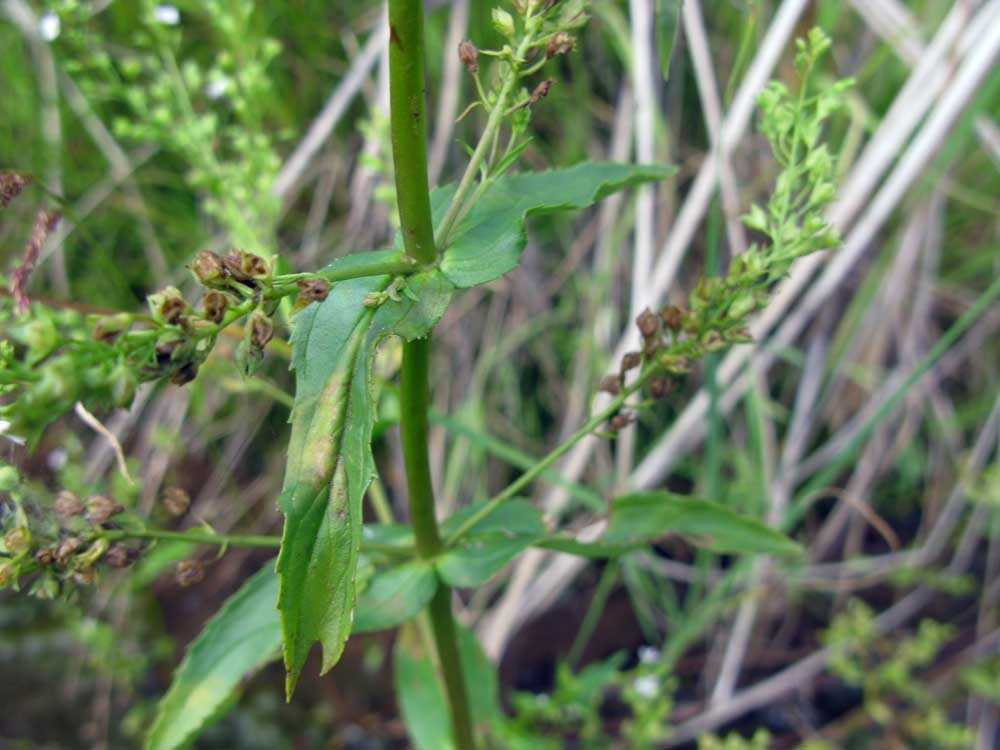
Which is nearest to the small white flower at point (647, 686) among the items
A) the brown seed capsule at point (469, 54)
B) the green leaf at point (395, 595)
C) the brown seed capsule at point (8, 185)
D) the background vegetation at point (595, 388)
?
the background vegetation at point (595, 388)

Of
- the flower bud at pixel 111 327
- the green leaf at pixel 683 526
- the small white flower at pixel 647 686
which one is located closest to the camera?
the flower bud at pixel 111 327

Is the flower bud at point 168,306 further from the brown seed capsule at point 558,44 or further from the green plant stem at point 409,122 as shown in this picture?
the brown seed capsule at point 558,44

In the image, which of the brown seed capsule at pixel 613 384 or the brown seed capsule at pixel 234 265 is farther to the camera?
the brown seed capsule at pixel 613 384

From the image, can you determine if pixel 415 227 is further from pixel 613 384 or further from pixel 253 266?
pixel 613 384

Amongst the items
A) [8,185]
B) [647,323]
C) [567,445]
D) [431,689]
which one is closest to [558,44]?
[647,323]

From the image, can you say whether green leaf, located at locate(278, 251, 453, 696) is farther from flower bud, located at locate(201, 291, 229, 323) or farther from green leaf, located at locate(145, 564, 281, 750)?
green leaf, located at locate(145, 564, 281, 750)

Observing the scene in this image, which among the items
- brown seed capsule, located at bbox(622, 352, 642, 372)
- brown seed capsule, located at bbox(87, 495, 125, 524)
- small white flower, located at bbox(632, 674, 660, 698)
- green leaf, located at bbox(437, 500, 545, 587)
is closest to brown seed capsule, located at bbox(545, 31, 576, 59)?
brown seed capsule, located at bbox(622, 352, 642, 372)
